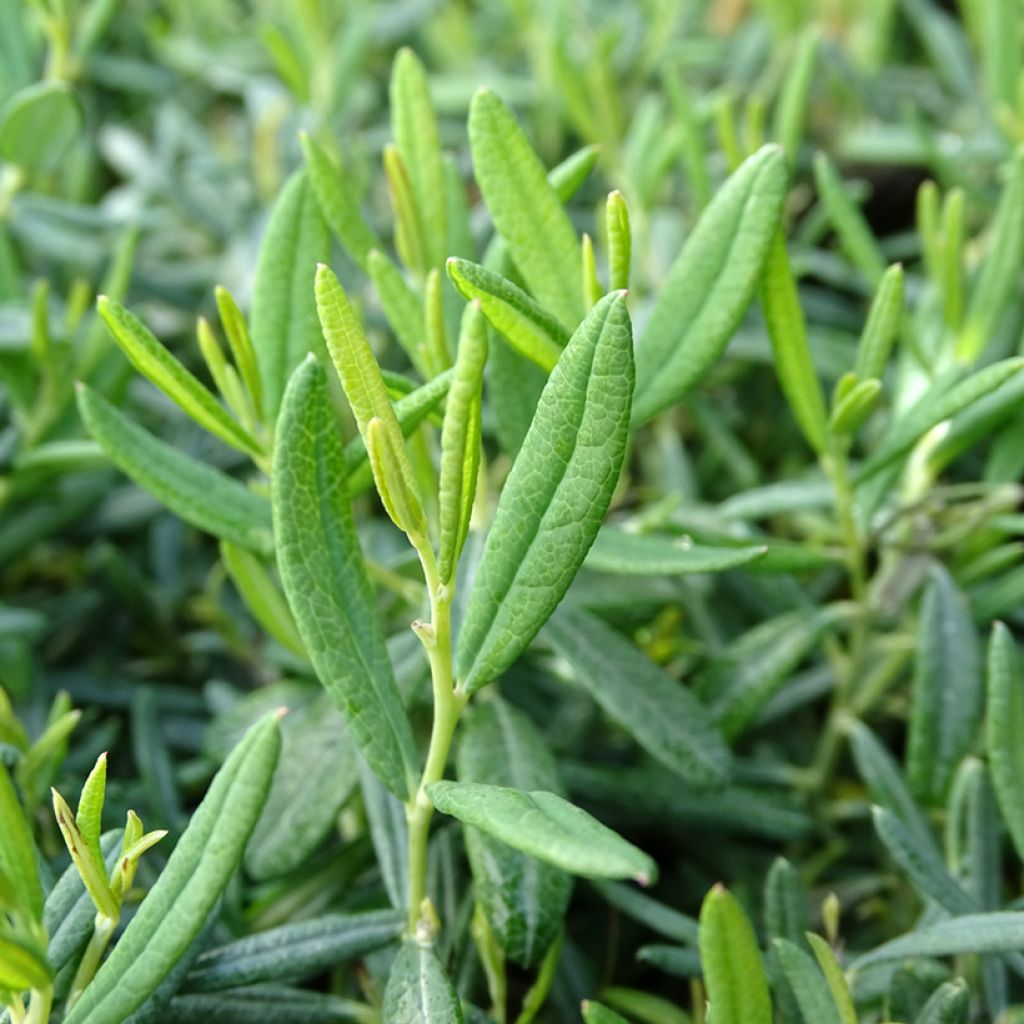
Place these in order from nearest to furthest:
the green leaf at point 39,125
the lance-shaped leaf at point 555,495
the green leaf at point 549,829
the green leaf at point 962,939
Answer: the green leaf at point 549,829
the lance-shaped leaf at point 555,495
the green leaf at point 962,939
the green leaf at point 39,125

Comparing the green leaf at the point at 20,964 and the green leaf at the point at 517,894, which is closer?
the green leaf at the point at 20,964

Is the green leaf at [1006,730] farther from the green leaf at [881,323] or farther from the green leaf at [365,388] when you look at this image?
the green leaf at [365,388]

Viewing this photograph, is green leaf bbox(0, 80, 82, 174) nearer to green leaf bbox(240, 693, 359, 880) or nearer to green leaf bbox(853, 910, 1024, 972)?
green leaf bbox(240, 693, 359, 880)

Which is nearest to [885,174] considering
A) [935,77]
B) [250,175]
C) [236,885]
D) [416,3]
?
[935,77]

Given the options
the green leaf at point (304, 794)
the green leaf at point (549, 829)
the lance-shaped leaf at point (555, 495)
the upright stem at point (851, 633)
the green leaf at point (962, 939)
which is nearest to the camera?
the green leaf at point (549, 829)

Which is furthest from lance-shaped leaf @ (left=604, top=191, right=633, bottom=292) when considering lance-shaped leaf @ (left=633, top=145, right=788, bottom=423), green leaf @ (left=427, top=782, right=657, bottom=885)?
green leaf @ (left=427, top=782, right=657, bottom=885)

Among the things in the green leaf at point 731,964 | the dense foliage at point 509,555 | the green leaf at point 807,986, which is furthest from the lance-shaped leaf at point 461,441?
→ the green leaf at point 807,986

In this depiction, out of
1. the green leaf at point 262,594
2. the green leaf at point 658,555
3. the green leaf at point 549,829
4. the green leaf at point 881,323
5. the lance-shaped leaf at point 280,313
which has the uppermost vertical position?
the lance-shaped leaf at point 280,313

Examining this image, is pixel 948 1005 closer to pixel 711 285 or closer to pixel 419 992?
pixel 419 992
